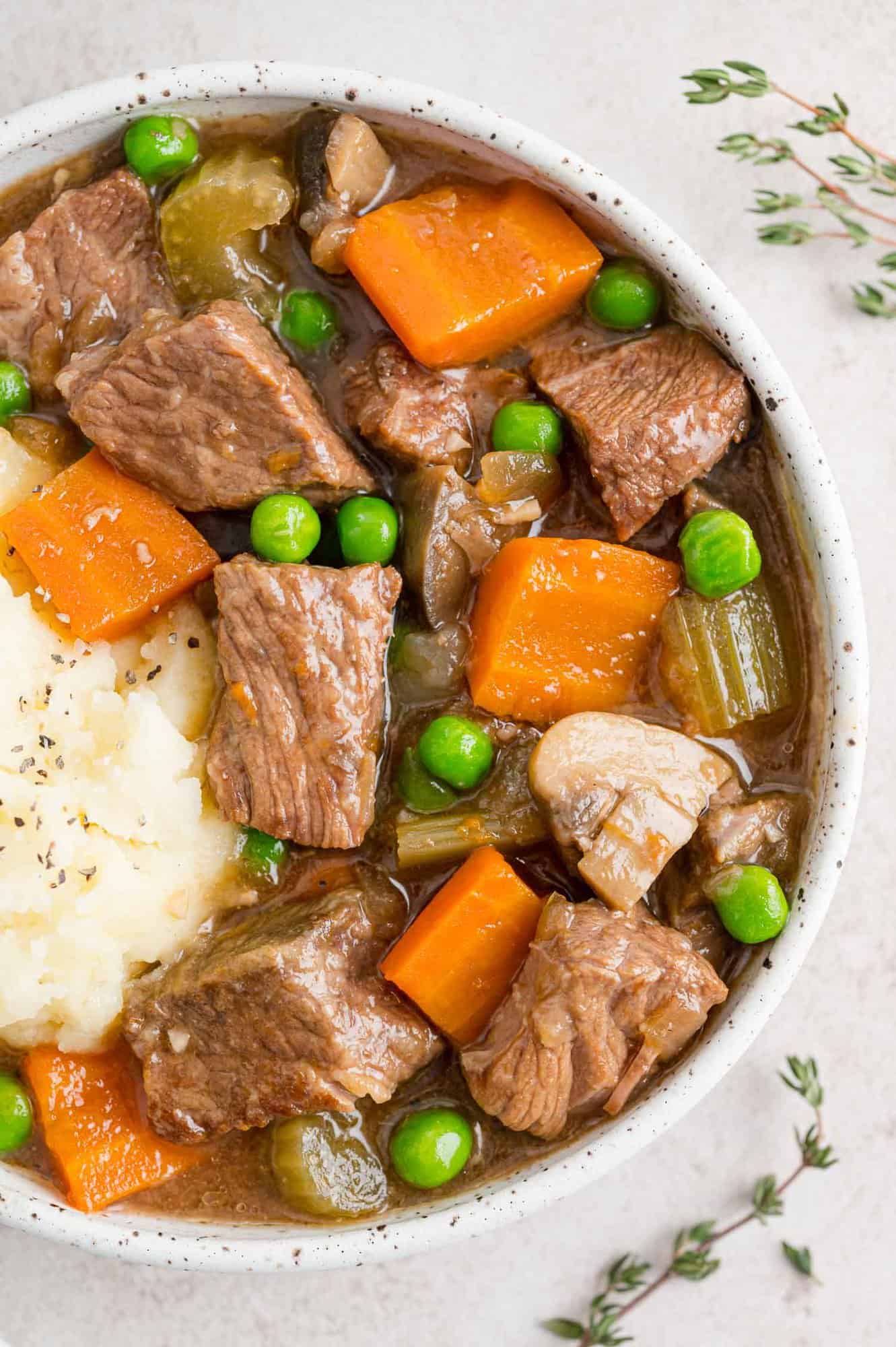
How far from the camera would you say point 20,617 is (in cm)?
294

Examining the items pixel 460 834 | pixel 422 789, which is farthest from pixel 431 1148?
pixel 422 789

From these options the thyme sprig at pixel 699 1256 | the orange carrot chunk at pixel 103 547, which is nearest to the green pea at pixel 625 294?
the thyme sprig at pixel 699 1256

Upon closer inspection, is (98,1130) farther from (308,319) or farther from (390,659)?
(308,319)

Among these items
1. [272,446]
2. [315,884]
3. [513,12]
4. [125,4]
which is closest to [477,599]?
[272,446]

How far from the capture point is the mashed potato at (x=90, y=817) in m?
2.88

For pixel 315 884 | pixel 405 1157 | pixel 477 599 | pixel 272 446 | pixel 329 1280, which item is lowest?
pixel 329 1280

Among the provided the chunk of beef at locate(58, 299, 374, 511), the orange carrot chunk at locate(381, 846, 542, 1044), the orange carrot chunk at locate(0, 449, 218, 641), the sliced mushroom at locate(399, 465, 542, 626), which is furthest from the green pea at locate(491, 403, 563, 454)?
the orange carrot chunk at locate(381, 846, 542, 1044)

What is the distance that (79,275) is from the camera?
10.1 feet

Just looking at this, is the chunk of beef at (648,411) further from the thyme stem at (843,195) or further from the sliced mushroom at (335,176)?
the thyme stem at (843,195)

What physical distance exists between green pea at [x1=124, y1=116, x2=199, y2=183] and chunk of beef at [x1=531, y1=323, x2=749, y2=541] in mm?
976

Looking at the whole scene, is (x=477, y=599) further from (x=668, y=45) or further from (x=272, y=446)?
(x=668, y=45)

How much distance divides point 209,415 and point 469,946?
1.41 metres

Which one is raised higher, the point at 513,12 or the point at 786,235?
the point at 513,12

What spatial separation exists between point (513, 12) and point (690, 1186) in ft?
10.9
